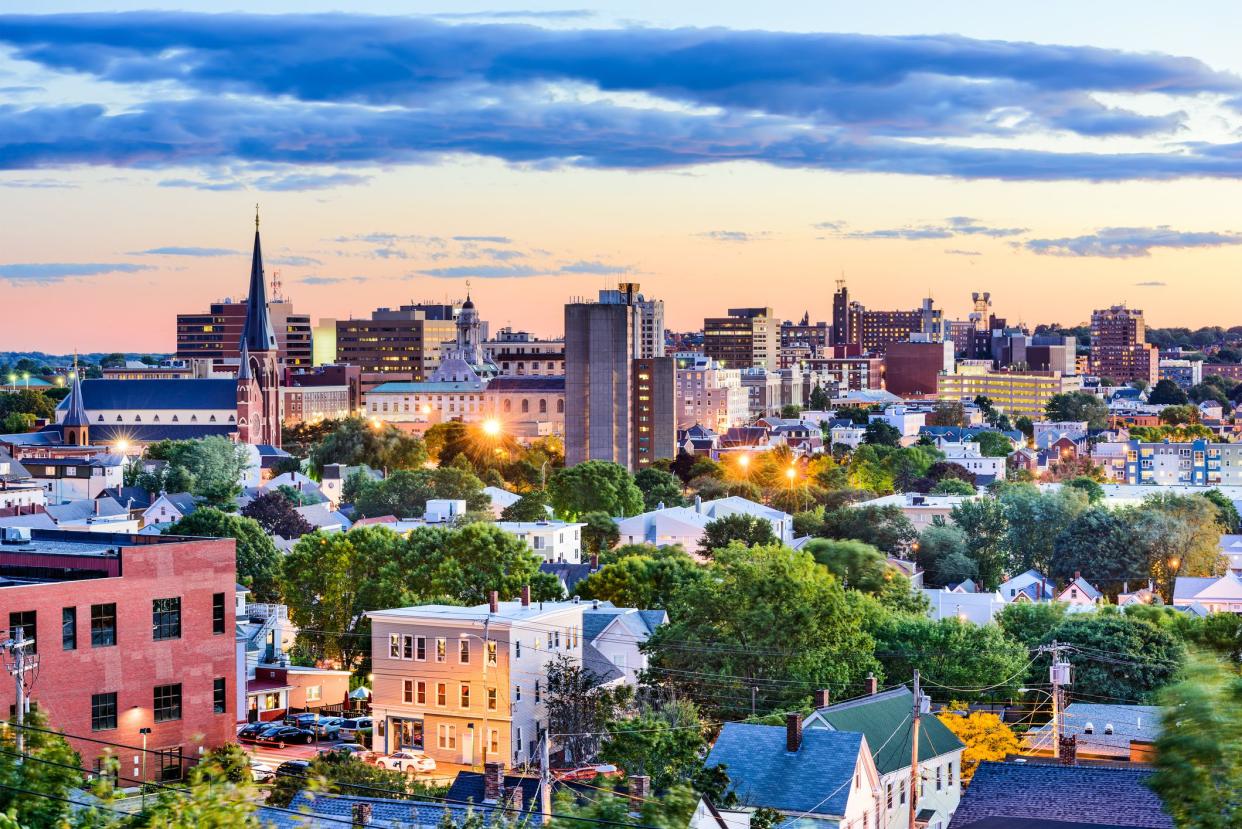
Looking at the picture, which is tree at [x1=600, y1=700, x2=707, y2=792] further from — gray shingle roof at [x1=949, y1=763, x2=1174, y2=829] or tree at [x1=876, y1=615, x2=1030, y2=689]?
tree at [x1=876, y1=615, x2=1030, y2=689]

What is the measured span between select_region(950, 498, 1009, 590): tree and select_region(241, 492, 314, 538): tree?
42017mm

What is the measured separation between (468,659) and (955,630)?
16.5 metres

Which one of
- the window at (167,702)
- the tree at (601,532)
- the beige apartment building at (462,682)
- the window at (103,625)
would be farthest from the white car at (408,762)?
the tree at (601,532)

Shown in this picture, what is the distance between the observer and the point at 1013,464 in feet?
623

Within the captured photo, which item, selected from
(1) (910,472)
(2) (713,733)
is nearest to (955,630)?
(2) (713,733)

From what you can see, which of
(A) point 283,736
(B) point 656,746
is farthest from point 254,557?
(B) point 656,746

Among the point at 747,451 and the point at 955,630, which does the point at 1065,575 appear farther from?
the point at 747,451

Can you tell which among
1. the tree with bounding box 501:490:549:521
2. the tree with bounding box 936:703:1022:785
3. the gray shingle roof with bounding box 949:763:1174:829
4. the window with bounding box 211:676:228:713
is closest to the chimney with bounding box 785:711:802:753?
the gray shingle roof with bounding box 949:763:1174:829

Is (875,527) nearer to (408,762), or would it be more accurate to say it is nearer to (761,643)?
(761,643)

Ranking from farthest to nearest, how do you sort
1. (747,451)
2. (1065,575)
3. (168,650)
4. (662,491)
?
(747,451), (662,491), (1065,575), (168,650)

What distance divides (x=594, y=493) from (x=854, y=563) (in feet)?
112

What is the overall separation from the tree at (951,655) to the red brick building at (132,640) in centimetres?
2289

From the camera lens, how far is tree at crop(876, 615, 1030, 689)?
2137 inches

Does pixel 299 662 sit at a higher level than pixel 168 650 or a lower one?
lower
